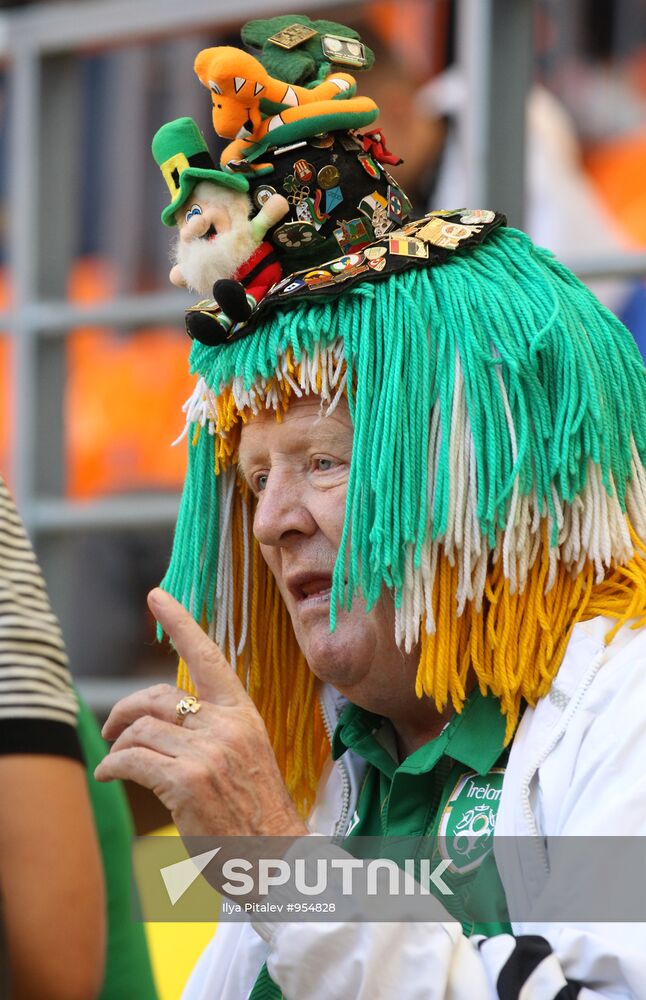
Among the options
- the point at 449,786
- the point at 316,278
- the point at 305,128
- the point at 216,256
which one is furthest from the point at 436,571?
the point at 305,128

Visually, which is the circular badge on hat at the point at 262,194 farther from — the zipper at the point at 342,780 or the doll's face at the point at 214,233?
the zipper at the point at 342,780

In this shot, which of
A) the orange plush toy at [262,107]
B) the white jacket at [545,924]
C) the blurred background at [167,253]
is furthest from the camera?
the blurred background at [167,253]

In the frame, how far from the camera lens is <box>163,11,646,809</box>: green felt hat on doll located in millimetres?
1554

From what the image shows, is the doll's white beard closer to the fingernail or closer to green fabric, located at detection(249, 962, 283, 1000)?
the fingernail

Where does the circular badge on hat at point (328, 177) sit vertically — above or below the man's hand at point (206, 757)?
above

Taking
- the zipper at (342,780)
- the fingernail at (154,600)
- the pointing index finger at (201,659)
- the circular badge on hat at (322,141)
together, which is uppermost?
the circular badge on hat at (322,141)

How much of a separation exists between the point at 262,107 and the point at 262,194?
111mm

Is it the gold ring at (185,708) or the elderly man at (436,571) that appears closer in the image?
the elderly man at (436,571)

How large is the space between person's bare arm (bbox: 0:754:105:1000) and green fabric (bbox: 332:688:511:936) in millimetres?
432

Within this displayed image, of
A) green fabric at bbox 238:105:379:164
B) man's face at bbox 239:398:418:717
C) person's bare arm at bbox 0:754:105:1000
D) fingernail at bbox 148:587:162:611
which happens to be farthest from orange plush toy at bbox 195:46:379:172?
person's bare arm at bbox 0:754:105:1000

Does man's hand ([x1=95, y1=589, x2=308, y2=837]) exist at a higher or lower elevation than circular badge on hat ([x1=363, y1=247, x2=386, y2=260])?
lower

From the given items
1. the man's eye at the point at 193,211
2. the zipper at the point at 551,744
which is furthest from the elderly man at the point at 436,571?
the man's eye at the point at 193,211

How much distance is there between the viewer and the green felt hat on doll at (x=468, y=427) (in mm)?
1554

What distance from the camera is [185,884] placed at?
67.7 inches
